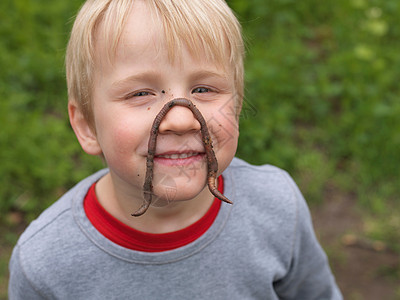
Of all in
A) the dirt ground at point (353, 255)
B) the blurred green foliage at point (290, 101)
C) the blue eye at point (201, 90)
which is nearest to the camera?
the blue eye at point (201, 90)

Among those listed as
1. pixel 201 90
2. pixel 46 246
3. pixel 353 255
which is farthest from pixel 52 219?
pixel 353 255

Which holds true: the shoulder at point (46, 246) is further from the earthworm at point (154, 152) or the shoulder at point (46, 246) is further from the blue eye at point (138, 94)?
the blue eye at point (138, 94)

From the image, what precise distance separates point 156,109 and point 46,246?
0.76 m

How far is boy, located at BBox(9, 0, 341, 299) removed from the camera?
5.12ft

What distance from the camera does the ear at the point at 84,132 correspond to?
6.17ft

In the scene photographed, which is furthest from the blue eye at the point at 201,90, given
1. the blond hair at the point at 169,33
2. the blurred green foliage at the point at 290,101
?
the blurred green foliage at the point at 290,101

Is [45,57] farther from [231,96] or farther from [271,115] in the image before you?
[231,96]

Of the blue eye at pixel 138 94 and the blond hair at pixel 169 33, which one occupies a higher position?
the blond hair at pixel 169 33

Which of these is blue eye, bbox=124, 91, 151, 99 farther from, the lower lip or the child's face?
the lower lip

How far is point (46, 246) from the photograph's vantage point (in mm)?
1863

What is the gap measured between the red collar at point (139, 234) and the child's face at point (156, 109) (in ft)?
0.96

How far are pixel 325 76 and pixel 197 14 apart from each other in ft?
10.3

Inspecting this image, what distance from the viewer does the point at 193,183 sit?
158 centimetres

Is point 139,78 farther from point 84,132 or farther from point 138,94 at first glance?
point 84,132
